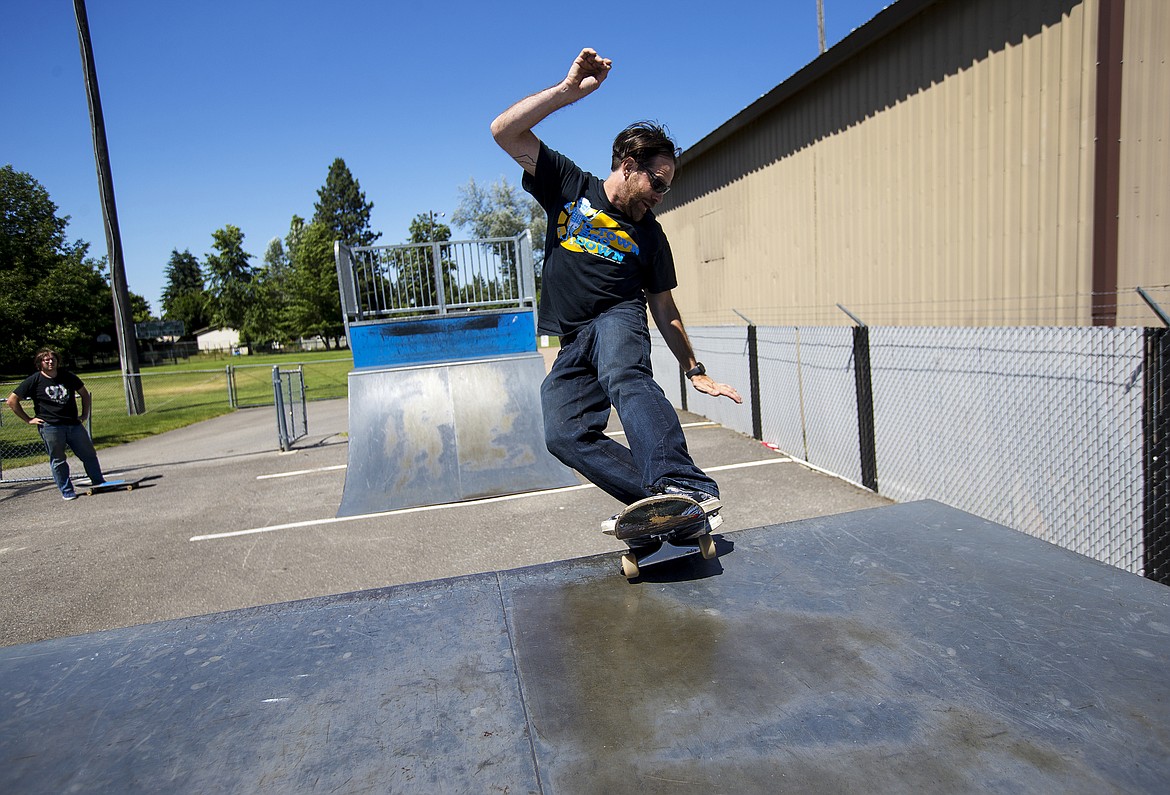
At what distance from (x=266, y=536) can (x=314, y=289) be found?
2404 inches

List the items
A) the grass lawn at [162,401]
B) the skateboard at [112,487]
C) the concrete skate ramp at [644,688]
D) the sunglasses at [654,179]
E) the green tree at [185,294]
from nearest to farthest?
1. the concrete skate ramp at [644,688]
2. the sunglasses at [654,179]
3. the skateboard at [112,487]
4. the grass lawn at [162,401]
5. the green tree at [185,294]

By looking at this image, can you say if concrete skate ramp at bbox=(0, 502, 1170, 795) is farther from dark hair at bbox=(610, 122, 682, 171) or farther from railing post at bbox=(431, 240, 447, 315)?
railing post at bbox=(431, 240, 447, 315)

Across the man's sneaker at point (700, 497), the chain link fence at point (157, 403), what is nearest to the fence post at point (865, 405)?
the man's sneaker at point (700, 497)

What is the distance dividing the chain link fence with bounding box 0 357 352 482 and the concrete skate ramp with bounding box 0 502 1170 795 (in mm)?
11022

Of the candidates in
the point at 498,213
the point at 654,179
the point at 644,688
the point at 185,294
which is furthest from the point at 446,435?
the point at 185,294

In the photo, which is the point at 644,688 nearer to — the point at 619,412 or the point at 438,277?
the point at 619,412

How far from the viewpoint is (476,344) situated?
31.7 feet

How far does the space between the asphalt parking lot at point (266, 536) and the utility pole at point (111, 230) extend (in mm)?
8508

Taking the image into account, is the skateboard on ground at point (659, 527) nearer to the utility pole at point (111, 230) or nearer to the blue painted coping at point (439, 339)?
the blue painted coping at point (439, 339)

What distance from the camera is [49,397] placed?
874cm

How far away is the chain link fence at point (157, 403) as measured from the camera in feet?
37.8

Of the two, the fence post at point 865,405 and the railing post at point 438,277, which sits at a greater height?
the railing post at point 438,277

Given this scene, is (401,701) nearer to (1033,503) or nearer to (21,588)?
(1033,503)

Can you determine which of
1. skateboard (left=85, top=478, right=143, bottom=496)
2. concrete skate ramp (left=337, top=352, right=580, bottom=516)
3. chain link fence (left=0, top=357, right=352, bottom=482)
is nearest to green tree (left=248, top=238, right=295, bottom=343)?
chain link fence (left=0, top=357, right=352, bottom=482)
